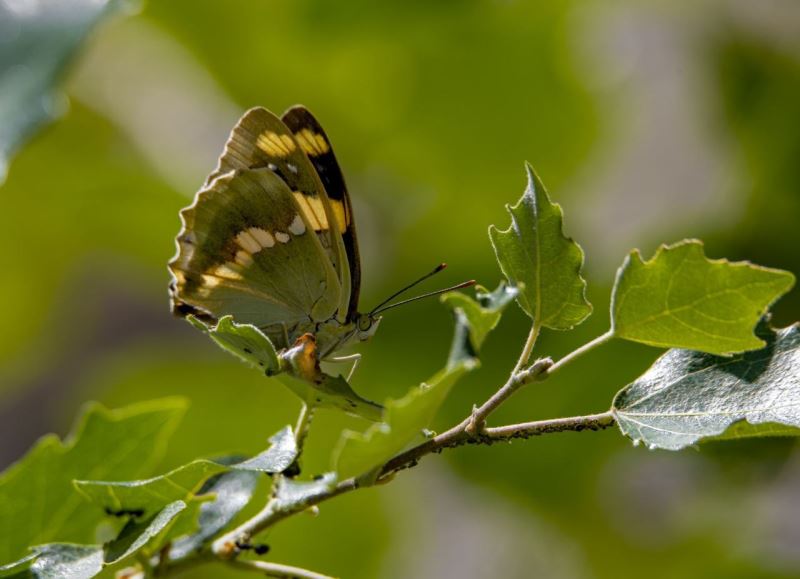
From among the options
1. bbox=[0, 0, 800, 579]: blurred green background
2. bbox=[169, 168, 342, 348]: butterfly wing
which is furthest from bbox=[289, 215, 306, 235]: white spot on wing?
bbox=[0, 0, 800, 579]: blurred green background

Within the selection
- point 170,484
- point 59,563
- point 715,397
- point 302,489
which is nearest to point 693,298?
point 715,397

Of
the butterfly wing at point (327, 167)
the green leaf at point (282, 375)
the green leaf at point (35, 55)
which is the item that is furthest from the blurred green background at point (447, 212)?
the green leaf at point (282, 375)

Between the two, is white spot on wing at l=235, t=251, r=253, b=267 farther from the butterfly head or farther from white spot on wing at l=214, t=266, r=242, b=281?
the butterfly head

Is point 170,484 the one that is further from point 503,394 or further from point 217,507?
point 503,394

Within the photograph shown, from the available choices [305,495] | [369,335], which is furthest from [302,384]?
[369,335]

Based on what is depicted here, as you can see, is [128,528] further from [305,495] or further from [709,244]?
[709,244]

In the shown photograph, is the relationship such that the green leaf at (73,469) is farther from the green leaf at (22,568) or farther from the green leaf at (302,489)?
the green leaf at (302,489)
